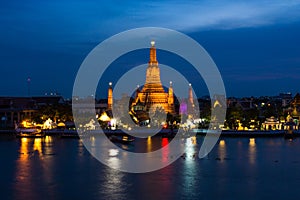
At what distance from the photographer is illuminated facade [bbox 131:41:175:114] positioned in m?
36.8

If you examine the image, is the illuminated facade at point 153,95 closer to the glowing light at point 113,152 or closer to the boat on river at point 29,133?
the boat on river at point 29,133

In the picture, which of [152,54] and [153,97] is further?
[152,54]

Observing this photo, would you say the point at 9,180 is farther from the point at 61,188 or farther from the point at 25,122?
the point at 25,122

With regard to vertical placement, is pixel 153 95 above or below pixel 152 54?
below

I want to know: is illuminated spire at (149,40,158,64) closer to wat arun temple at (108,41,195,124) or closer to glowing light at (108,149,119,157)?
wat arun temple at (108,41,195,124)

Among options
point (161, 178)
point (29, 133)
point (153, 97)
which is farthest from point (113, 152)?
point (153, 97)

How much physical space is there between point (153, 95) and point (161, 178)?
82.6 feet

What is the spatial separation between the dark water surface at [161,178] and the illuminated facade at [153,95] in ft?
62.8

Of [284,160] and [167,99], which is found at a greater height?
[167,99]

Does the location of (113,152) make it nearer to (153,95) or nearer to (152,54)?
(153,95)

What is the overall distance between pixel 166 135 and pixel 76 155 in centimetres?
998

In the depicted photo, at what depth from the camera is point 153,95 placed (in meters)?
37.6

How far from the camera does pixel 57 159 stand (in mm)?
15922

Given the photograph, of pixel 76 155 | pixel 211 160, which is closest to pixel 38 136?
pixel 76 155
